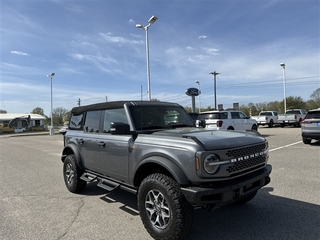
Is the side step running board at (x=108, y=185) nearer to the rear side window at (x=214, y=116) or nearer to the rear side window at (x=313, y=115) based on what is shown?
the rear side window at (x=313, y=115)

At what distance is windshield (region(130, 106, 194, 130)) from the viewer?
408 cm

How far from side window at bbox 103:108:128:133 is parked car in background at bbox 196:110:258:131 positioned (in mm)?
9226

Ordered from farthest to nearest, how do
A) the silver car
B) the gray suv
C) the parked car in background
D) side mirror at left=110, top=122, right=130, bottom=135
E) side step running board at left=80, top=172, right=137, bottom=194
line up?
the parked car in background < the silver car < side step running board at left=80, top=172, right=137, bottom=194 < side mirror at left=110, top=122, right=130, bottom=135 < the gray suv

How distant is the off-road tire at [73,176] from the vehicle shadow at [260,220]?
34.2 inches

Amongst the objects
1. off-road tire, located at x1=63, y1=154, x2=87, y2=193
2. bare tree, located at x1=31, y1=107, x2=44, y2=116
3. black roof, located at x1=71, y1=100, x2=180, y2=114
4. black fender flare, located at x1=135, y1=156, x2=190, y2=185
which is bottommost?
off-road tire, located at x1=63, y1=154, x2=87, y2=193

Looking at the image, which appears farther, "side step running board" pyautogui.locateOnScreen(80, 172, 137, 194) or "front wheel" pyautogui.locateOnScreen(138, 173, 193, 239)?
"side step running board" pyautogui.locateOnScreen(80, 172, 137, 194)

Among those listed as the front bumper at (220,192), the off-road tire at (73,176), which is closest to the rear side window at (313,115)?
the front bumper at (220,192)

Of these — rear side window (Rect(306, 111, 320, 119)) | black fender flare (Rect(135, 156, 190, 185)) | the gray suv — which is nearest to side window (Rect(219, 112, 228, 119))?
rear side window (Rect(306, 111, 320, 119))

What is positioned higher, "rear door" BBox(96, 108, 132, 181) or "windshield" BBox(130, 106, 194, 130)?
"windshield" BBox(130, 106, 194, 130)

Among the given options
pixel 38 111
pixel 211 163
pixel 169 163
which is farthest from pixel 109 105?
pixel 38 111

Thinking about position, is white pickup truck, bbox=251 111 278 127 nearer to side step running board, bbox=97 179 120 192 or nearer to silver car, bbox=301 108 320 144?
silver car, bbox=301 108 320 144

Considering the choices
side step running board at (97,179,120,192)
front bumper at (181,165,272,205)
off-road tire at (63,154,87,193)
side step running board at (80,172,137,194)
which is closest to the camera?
front bumper at (181,165,272,205)

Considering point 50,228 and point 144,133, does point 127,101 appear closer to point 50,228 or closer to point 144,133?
point 144,133

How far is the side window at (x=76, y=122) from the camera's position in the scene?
5.54 metres
